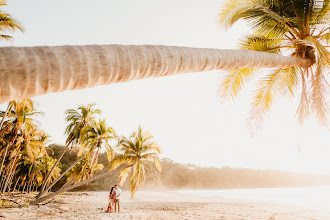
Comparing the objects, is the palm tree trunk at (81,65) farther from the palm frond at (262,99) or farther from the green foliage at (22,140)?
the green foliage at (22,140)

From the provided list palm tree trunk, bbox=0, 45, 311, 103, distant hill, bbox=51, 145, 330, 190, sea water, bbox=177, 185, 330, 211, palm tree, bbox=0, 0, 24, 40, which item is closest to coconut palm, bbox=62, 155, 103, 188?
palm tree, bbox=0, 0, 24, 40

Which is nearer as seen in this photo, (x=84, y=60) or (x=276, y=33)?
(x=84, y=60)

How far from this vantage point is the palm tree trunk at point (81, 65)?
143cm

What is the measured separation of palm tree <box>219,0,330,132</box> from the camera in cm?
514

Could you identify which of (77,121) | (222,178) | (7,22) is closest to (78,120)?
(77,121)

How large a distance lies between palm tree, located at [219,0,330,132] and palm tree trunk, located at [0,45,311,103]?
12.6ft

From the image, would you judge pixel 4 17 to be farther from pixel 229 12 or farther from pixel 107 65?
pixel 107 65

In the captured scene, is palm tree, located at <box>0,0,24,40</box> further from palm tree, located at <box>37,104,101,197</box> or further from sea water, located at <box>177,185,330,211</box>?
sea water, located at <box>177,185,330,211</box>

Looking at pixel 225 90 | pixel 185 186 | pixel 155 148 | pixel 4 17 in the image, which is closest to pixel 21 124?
pixel 4 17

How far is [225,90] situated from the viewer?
23.0 ft

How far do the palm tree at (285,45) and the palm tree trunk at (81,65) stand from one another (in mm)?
3835

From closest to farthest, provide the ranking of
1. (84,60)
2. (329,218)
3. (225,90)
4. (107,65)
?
(84,60), (107,65), (225,90), (329,218)

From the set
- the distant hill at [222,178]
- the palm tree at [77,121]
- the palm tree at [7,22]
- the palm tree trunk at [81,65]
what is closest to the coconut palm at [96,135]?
the palm tree at [77,121]

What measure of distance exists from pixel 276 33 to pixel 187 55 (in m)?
5.00
